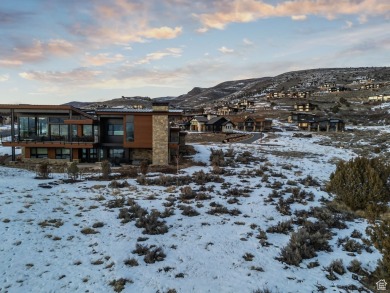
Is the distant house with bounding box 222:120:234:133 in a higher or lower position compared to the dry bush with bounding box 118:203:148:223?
higher

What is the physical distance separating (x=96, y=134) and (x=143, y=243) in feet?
87.2

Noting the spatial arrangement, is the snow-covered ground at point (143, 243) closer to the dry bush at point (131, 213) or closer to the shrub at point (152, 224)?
the shrub at point (152, 224)

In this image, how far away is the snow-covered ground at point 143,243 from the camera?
1205cm

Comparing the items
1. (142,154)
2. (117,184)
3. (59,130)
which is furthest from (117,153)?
(117,184)

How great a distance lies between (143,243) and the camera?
15.2 meters

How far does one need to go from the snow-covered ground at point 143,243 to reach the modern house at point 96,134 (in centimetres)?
1350

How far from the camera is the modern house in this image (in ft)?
120

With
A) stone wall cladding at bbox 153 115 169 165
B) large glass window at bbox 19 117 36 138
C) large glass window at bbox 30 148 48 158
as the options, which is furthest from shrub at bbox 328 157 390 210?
large glass window at bbox 19 117 36 138

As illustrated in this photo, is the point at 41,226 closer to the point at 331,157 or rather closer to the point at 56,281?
the point at 56,281

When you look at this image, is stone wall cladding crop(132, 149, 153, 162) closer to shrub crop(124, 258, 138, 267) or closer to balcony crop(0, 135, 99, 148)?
balcony crop(0, 135, 99, 148)

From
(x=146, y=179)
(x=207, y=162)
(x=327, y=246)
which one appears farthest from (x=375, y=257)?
(x=207, y=162)

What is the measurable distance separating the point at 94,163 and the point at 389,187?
3141 cm

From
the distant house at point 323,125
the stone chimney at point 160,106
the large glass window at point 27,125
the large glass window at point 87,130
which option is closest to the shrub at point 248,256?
the stone chimney at point 160,106

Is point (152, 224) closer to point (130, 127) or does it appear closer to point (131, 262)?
point (131, 262)
